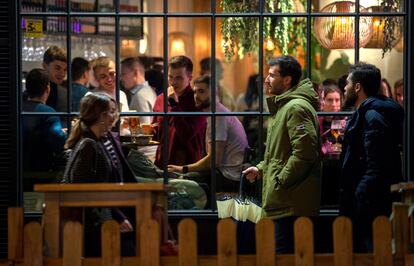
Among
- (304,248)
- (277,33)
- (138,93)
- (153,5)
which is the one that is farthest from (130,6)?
(304,248)

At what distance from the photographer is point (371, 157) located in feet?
26.3

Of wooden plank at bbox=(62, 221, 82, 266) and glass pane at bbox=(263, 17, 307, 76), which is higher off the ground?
glass pane at bbox=(263, 17, 307, 76)

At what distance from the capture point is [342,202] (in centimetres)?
841

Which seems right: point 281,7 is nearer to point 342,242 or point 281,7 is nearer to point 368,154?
point 368,154

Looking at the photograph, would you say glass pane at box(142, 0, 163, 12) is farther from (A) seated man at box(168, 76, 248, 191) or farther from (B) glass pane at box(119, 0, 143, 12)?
(A) seated man at box(168, 76, 248, 191)

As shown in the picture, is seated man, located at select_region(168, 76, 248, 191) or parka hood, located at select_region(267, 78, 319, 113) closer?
parka hood, located at select_region(267, 78, 319, 113)

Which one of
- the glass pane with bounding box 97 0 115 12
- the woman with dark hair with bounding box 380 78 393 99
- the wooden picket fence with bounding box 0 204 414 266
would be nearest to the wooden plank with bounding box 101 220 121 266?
the wooden picket fence with bounding box 0 204 414 266

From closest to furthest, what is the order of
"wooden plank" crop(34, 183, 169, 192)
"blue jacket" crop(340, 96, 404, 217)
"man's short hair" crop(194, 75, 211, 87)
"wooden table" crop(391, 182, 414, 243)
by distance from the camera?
"wooden plank" crop(34, 183, 169, 192), "wooden table" crop(391, 182, 414, 243), "blue jacket" crop(340, 96, 404, 217), "man's short hair" crop(194, 75, 211, 87)

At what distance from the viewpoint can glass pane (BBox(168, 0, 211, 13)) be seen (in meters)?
9.21

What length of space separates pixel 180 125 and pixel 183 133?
7 centimetres

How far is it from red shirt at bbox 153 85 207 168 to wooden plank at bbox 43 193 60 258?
233 cm

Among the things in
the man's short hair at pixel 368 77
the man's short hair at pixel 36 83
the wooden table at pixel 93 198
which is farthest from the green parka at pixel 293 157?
the man's short hair at pixel 36 83

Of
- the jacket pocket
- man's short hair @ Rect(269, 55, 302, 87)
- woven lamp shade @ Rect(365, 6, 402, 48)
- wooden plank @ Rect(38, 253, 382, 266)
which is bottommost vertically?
wooden plank @ Rect(38, 253, 382, 266)

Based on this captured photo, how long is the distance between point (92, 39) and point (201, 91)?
38.8 inches
